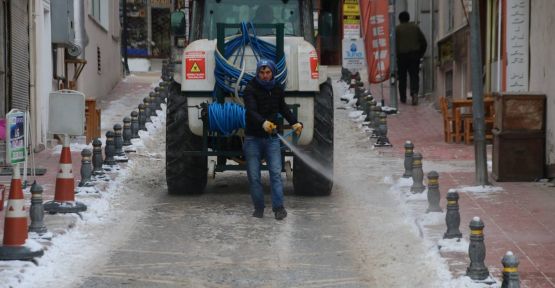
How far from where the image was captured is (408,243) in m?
10.7

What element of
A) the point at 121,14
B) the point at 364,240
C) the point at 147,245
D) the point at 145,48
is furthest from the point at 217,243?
the point at 145,48

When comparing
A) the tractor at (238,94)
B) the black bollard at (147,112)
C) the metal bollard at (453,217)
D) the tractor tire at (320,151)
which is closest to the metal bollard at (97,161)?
the tractor at (238,94)

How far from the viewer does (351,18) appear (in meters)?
31.8

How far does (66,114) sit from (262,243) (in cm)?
336

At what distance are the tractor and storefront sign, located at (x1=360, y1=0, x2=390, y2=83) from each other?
11.8 meters

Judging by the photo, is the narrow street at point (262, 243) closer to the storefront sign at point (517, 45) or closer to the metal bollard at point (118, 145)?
the metal bollard at point (118, 145)

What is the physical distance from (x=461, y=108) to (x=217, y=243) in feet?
37.0

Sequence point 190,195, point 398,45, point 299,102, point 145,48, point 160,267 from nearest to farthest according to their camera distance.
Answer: point 160,267, point 299,102, point 190,195, point 398,45, point 145,48

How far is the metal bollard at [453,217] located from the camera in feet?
32.4

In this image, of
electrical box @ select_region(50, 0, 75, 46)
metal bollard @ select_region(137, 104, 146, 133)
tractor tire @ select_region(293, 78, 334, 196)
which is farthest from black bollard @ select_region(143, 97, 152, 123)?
tractor tire @ select_region(293, 78, 334, 196)

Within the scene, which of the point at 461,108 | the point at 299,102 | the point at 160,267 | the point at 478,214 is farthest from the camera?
the point at 461,108

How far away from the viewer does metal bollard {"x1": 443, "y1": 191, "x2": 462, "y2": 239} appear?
9891mm

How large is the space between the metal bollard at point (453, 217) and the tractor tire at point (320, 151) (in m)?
3.67

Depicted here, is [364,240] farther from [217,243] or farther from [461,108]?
[461,108]
